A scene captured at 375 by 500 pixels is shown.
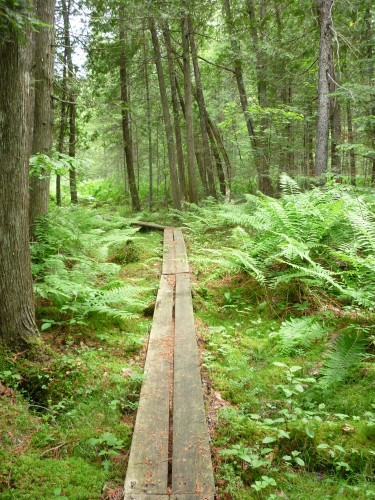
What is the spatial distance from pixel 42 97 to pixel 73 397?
584 centimetres

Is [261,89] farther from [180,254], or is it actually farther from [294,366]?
[294,366]

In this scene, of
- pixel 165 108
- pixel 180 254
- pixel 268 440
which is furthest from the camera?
pixel 165 108

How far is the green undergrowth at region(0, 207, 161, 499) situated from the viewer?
2.53 metres

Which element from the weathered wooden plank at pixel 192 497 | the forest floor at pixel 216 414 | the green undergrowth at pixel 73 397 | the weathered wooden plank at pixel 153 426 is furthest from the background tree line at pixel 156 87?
the weathered wooden plank at pixel 192 497

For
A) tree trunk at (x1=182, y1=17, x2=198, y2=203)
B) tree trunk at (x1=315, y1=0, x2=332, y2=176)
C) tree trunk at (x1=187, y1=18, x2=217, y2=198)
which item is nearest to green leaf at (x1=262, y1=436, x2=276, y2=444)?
tree trunk at (x1=315, y1=0, x2=332, y2=176)

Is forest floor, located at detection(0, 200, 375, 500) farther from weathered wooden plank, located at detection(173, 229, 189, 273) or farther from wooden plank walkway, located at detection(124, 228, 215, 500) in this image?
weathered wooden plank, located at detection(173, 229, 189, 273)

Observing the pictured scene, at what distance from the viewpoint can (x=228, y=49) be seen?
1501 centimetres

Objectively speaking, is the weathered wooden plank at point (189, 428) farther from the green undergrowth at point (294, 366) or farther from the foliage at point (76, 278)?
the foliage at point (76, 278)

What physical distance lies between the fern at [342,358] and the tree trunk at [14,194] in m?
2.97

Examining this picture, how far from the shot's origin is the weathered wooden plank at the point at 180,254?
7312 millimetres

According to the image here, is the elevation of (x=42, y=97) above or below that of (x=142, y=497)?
above

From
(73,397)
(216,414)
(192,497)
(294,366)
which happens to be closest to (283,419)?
(216,414)

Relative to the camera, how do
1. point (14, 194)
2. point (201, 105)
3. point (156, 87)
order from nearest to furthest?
point (14, 194), point (201, 105), point (156, 87)

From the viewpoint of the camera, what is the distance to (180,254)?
866 centimetres
